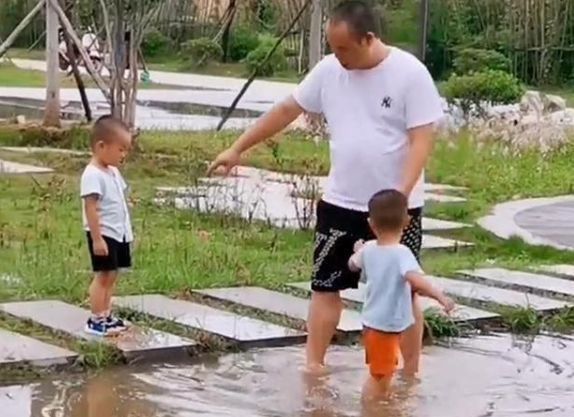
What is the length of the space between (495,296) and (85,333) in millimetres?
2423

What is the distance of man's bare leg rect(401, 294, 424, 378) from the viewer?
588 cm

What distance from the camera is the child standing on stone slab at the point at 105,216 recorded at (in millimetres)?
6398

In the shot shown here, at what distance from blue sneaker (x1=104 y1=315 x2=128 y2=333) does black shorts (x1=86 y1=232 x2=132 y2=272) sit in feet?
0.74

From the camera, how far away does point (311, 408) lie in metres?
5.47

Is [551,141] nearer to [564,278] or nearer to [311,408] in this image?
[564,278]

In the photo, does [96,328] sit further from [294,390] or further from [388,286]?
[388,286]

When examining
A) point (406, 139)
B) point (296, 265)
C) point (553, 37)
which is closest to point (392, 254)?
point (406, 139)

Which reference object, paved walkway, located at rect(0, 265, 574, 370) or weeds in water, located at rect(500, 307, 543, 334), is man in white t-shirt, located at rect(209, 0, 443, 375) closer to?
paved walkway, located at rect(0, 265, 574, 370)

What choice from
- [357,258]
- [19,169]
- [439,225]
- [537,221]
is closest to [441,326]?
[357,258]

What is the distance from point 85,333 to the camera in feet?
20.7

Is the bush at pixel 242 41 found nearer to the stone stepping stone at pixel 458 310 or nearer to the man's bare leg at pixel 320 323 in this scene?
the stone stepping stone at pixel 458 310

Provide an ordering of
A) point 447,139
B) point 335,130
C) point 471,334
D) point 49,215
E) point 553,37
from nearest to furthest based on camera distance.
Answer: point 335,130
point 471,334
point 49,215
point 447,139
point 553,37

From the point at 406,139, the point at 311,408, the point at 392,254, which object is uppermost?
the point at 406,139

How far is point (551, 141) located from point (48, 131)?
5665 mm
